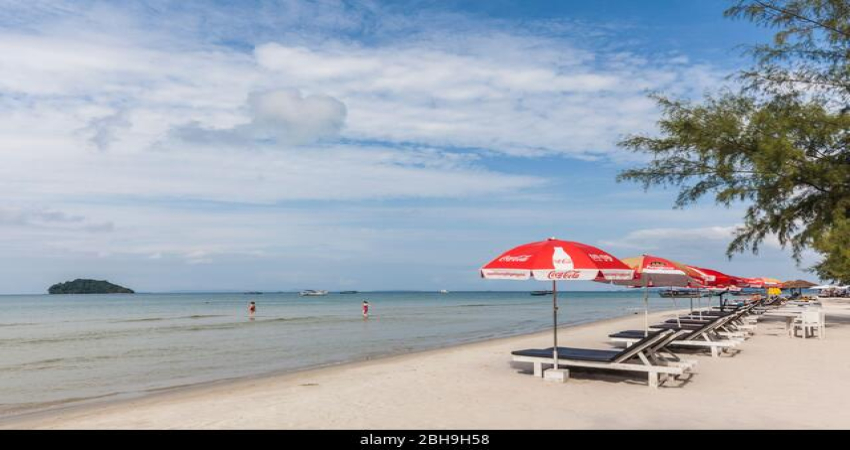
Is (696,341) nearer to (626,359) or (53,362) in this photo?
(626,359)

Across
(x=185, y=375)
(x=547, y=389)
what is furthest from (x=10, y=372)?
(x=547, y=389)

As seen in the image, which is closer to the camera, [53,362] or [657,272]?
[657,272]

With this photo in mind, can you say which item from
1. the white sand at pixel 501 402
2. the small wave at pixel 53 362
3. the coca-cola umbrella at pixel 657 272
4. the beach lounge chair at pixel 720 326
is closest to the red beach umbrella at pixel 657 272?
the coca-cola umbrella at pixel 657 272

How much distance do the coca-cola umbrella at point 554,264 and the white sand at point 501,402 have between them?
66.0 inches

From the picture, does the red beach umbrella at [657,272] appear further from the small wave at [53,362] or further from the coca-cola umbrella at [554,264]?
the small wave at [53,362]

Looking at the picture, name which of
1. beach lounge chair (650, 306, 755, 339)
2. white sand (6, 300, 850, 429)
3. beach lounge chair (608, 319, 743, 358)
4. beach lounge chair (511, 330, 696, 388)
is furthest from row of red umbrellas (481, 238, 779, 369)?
beach lounge chair (650, 306, 755, 339)

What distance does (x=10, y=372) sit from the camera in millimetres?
16375

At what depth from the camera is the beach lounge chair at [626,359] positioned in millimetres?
8742

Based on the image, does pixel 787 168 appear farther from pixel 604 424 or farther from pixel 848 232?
pixel 604 424

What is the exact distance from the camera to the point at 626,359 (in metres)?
8.88

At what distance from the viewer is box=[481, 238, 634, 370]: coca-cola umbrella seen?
8.16 meters

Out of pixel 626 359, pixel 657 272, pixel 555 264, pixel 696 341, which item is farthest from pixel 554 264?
pixel 696 341

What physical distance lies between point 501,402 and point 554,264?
6.69ft

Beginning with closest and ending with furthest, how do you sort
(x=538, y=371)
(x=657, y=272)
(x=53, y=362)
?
(x=538, y=371) → (x=657, y=272) → (x=53, y=362)
